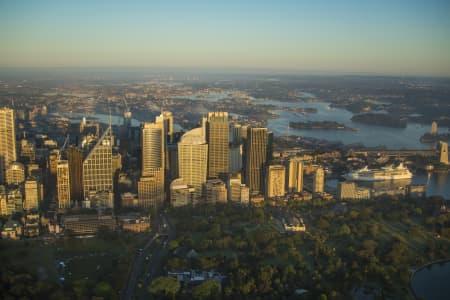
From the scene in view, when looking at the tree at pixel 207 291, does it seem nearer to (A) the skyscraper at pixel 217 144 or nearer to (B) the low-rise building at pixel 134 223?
(B) the low-rise building at pixel 134 223

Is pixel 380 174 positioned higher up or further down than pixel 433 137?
further down

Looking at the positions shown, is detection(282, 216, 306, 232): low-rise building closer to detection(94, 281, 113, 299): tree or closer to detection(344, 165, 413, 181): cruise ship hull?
detection(344, 165, 413, 181): cruise ship hull

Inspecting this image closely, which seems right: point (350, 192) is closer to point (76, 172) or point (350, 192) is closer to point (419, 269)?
point (419, 269)

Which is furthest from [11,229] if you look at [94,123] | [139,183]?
[94,123]

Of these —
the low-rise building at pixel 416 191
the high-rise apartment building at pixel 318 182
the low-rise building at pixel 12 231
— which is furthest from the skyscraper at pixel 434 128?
the low-rise building at pixel 12 231

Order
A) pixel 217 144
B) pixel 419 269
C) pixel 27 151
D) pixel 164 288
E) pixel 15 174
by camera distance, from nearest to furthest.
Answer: pixel 164 288
pixel 419 269
pixel 15 174
pixel 27 151
pixel 217 144

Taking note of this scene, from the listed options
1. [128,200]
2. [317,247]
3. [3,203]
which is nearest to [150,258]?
[128,200]
